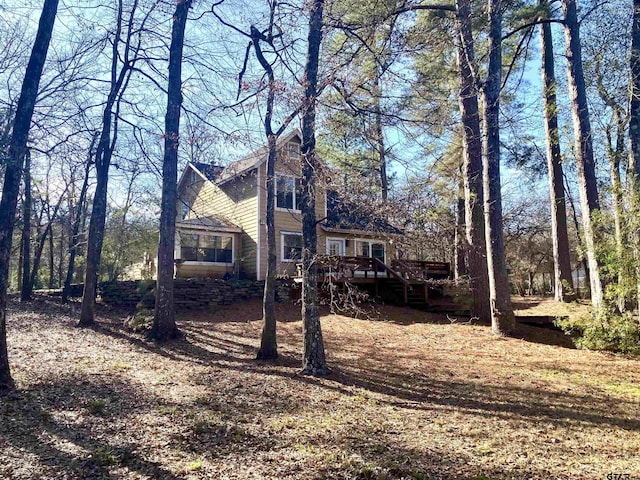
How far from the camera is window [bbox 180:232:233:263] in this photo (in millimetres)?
16322

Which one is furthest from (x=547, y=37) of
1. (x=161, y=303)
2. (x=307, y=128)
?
(x=161, y=303)

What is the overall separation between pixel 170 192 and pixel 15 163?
4.01 metres

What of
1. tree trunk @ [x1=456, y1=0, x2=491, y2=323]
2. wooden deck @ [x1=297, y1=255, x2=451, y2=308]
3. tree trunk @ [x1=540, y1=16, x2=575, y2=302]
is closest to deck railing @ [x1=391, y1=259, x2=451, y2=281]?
wooden deck @ [x1=297, y1=255, x2=451, y2=308]

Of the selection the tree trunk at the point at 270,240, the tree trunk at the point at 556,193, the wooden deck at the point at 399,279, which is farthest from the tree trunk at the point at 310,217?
the tree trunk at the point at 556,193

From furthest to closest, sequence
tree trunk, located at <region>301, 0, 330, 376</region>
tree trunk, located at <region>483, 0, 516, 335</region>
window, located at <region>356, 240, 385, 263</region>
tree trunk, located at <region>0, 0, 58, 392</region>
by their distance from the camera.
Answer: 1. window, located at <region>356, 240, 385, 263</region>
2. tree trunk, located at <region>483, 0, 516, 335</region>
3. tree trunk, located at <region>301, 0, 330, 376</region>
4. tree trunk, located at <region>0, 0, 58, 392</region>

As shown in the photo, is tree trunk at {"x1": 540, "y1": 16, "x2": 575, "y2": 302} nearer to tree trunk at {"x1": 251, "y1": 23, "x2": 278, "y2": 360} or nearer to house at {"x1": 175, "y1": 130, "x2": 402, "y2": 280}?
house at {"x1": 175, "y1": 130, "x2": 402, "y2": 280}

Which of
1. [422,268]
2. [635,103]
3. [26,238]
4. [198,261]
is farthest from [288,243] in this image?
[635,103]

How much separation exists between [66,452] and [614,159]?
10111 millimetres

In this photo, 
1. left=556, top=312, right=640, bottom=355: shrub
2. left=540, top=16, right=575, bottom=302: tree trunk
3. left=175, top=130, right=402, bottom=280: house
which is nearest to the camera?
left=556, top=312, right=640, bottom=355: shrub

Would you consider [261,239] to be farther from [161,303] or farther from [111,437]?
[111,437]

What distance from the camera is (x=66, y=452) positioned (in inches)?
148

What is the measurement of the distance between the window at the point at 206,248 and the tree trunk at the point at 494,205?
10.3m

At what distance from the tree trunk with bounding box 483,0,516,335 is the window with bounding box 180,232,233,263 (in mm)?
10264

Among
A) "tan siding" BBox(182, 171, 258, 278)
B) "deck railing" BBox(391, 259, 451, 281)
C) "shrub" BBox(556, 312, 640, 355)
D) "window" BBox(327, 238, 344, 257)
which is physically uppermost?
"tan siding" BBox(182, 171, 258, 278)
